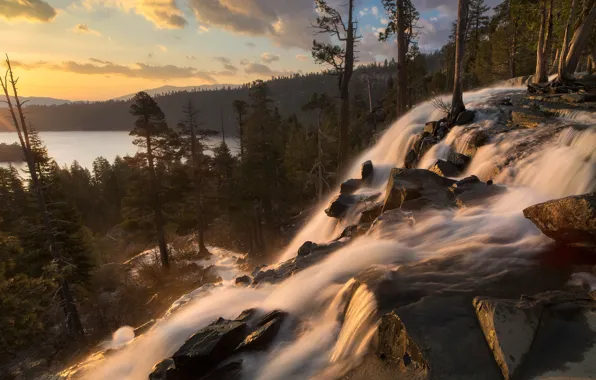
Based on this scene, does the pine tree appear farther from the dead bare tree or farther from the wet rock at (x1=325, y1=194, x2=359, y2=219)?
the wet rock at (x1=325, y1=194, x2=359, y2=219)

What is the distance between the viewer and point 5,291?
13273mm

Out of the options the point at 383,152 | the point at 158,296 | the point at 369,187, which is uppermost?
the point at 383,152

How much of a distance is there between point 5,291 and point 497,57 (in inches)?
1927

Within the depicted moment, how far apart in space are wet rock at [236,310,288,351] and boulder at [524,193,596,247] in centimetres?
547

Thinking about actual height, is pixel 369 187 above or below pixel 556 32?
below

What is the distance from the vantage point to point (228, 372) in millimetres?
5816

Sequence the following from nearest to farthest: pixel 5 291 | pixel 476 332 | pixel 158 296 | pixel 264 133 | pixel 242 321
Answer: pixel 476 332 → pixel 242 321 → pixel 5 291 → pixel 158 296 → pixel 264 133

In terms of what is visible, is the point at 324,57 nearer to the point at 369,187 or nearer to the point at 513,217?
the point at 369,187

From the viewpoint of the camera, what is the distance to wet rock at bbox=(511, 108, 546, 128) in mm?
11214

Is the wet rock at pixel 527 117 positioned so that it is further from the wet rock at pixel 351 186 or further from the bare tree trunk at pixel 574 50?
the wet rock at pixel 351 186

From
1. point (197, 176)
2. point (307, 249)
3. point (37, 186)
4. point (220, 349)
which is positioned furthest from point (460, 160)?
point (197, 176)

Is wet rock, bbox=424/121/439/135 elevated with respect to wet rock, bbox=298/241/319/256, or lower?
elevated

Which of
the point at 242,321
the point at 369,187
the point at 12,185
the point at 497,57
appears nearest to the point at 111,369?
the point at 242,321

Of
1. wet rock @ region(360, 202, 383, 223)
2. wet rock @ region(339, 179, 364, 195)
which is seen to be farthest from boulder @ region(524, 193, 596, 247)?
wet rock @ region(339, 179, 364, 195)
